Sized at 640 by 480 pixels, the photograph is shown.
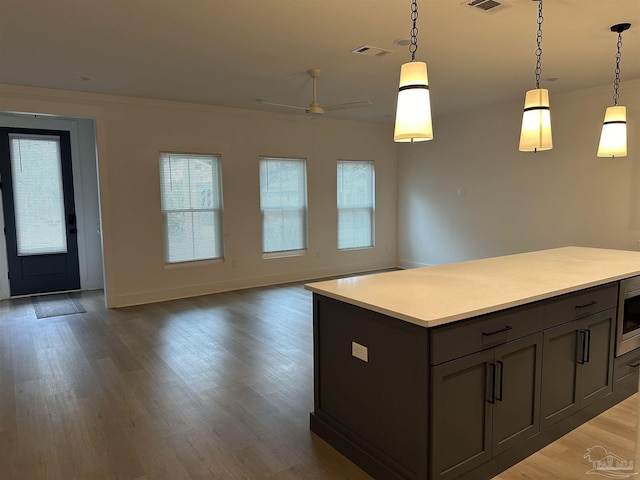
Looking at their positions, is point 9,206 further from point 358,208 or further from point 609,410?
point 609,410

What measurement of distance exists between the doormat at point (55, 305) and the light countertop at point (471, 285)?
4320mm

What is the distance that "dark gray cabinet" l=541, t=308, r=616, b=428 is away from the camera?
2.45 meters

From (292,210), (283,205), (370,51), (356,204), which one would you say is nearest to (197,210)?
(283,205)

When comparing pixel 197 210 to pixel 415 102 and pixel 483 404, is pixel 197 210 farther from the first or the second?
pixel 483 404

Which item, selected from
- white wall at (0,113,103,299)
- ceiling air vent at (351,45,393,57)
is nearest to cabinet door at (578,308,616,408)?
ceiling air vent at (351,45,393,57)

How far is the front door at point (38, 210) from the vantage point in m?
6.07

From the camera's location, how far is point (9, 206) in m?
6.04

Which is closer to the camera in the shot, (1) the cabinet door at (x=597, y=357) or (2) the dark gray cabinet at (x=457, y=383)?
(2) the dark gray cabinet at (x=457, y=383)

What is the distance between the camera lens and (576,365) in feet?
8.55

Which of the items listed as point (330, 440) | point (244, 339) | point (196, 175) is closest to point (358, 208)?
point (196, 175)

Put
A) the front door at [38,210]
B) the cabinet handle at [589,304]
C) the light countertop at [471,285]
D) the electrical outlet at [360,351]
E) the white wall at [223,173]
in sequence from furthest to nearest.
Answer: the front door at [38,210] → the white wall at [223,173] → the cabinet handle at [589,304] → the electrical outlet at [360,351] → the light countertop at [471,285]

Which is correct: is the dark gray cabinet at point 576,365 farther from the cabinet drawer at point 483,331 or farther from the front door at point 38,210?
the front door at point 38,210

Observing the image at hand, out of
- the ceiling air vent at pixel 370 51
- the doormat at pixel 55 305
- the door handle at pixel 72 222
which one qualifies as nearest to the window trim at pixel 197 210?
the doormat at pixel 55 305

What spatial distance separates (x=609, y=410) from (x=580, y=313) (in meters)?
0.87
